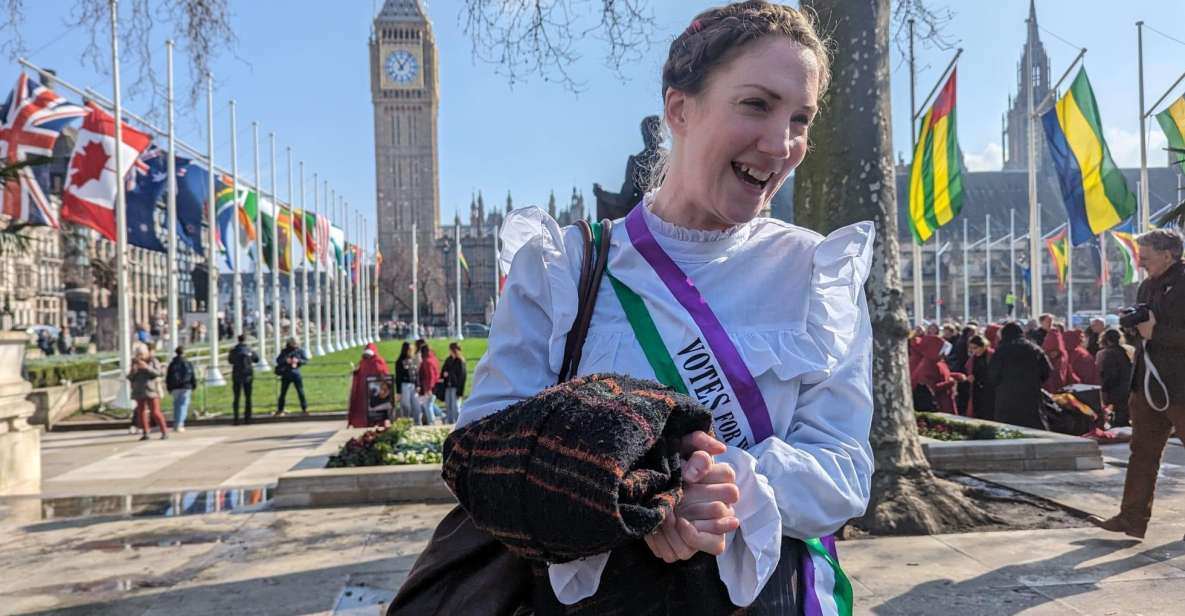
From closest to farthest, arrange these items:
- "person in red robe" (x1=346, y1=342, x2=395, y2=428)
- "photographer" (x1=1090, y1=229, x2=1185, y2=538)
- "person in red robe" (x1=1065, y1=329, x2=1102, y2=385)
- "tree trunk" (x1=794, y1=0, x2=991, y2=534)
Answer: "photographer" (x1=1090, y1=229, x2=1185, y2=538)
"tree trunk" (x1=794, y1=0, x2=991, y2=534)
"person in red robe" (x1=1065, y1=329, x2=1102, y2=385)
"person in red robe" (x1=346, y1=342, x2=395, y2=428)

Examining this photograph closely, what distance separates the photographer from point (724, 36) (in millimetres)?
1515

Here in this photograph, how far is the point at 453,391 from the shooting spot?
16141 mm

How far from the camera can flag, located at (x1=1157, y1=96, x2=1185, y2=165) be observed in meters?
15.5

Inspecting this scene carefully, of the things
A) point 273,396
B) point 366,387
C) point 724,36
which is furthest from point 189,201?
point 724,36

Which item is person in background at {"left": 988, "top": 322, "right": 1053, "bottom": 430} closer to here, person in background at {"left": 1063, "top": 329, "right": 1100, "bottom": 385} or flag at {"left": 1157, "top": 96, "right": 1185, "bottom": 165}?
person in background at {"left": 1063, "top": 329, "right": 1100, "bottom": 385}

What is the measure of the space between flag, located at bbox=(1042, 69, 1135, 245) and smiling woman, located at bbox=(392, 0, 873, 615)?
55.7 ft

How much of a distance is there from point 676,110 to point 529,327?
49cm

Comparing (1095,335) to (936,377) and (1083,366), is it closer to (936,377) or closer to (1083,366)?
(1083,366)

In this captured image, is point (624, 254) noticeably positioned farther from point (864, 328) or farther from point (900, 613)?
point (900, 613)

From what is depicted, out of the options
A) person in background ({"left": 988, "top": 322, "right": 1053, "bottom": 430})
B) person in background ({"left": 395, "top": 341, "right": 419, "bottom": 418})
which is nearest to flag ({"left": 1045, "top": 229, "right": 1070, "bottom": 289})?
person in background ({"left": 988, "top": 322, "right": 1053, "bottom": 430})

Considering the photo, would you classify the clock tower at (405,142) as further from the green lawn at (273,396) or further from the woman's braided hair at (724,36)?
the woman's braided hair at (724,36)

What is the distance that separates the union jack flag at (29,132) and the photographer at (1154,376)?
50.0ft

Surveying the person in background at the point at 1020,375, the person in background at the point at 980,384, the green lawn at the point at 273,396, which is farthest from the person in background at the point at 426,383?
the person in background at the point at 1020,375

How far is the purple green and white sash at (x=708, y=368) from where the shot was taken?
4.69ft
